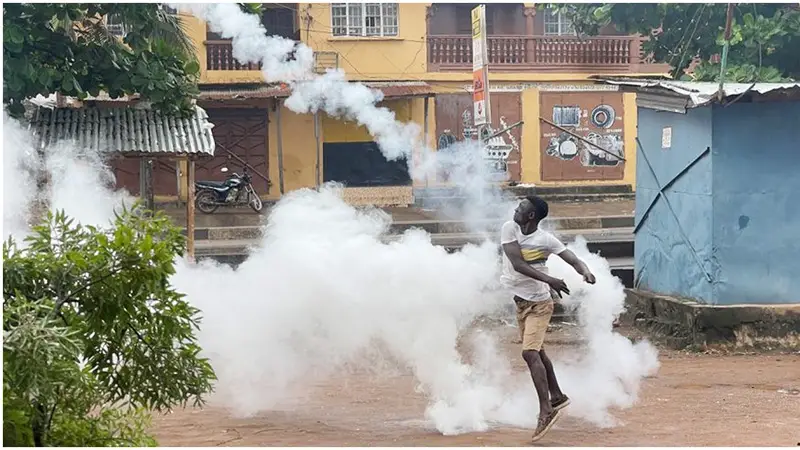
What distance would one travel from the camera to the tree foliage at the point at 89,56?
11117 millimetres

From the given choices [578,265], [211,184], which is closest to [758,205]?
[578,265]

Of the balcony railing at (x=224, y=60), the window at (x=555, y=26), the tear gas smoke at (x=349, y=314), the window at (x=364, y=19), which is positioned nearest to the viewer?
the tear gas smoke at (x=349, y=314)

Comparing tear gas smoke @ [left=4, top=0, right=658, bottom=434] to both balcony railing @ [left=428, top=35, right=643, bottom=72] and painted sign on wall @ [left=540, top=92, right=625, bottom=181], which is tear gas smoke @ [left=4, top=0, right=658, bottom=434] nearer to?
balcony railing @ [left=428, top=35, right=643, bottom=72]

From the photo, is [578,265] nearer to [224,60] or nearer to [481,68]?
[481,68]

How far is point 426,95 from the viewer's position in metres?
24.9

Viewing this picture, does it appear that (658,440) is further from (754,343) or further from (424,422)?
(754,343)

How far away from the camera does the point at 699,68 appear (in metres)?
15.1

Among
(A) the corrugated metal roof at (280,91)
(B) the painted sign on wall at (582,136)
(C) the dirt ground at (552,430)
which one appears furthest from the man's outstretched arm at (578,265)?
(B) the painted sign on wall at (582,136)

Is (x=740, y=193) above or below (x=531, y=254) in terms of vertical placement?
above

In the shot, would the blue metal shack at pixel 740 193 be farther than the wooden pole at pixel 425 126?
No

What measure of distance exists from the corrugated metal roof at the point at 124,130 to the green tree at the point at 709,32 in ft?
20.5

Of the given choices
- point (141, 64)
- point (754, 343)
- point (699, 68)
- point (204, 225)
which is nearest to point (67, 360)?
point (141, 64)

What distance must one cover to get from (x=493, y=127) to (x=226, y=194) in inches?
272

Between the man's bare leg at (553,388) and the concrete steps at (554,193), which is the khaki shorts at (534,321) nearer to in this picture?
the man's bare leg at (553,388)
